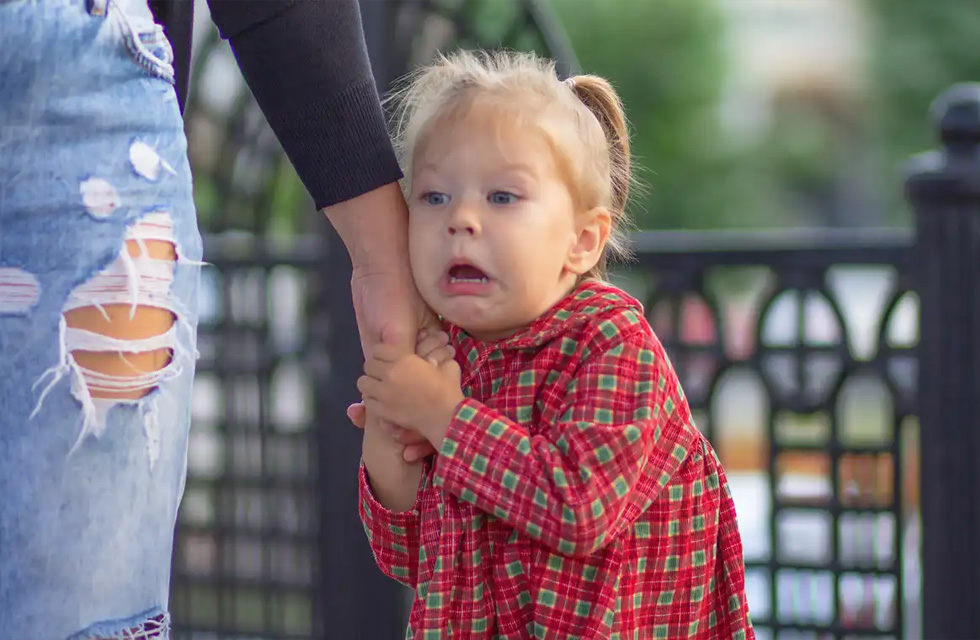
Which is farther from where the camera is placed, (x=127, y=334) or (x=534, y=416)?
(x=534, y=416)

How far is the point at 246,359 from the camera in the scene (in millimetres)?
4367

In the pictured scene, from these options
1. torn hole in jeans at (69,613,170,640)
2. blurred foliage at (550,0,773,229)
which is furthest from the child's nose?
blurred foliage at (550,0,773,229)

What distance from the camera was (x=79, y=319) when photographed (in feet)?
4.71

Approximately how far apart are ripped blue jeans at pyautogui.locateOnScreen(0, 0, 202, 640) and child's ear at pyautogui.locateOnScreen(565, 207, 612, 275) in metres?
0.51

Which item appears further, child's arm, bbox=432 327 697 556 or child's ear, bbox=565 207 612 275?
child's ear, bbox=565 207 612 275

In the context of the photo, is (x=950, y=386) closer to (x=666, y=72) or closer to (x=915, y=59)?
(x=666, y=72)

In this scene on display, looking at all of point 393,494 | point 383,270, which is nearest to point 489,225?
point 383,270

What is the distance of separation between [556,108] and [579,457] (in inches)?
17.8

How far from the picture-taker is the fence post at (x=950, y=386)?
315 cm

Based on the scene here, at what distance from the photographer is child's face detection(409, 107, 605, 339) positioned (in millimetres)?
1540

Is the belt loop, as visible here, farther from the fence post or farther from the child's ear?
the fence post

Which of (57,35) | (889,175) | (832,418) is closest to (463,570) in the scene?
(57,35)

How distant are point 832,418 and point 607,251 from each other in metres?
1.77

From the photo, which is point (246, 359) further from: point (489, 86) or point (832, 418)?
point (489, 86)
